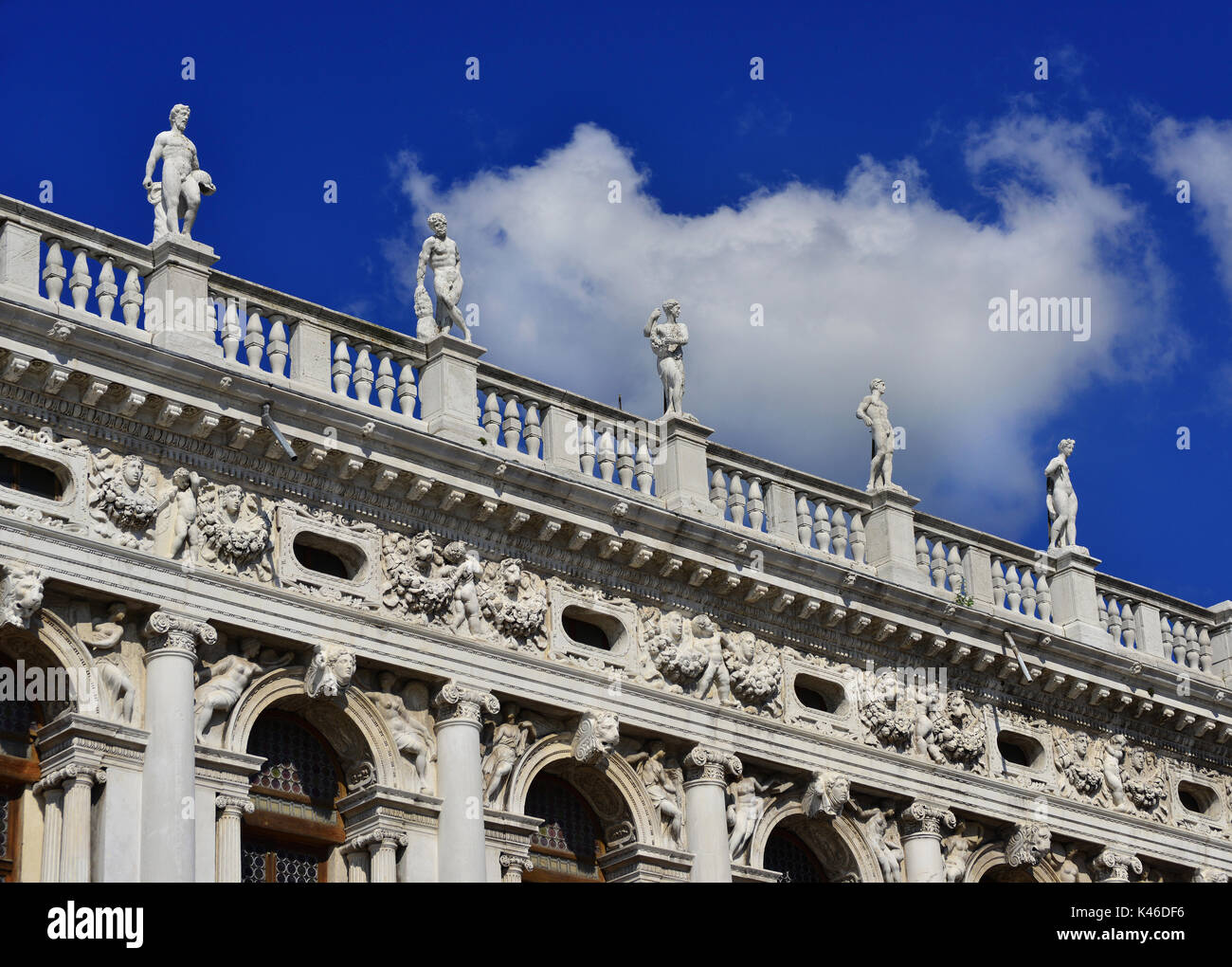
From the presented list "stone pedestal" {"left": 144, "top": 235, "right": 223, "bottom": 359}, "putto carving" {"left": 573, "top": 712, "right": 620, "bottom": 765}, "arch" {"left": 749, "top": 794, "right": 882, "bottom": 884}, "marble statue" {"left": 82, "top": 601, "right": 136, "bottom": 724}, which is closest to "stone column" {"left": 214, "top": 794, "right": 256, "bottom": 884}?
"marble statue" {"left": 82, "top": 601, "right": 136, "bottom": 724}

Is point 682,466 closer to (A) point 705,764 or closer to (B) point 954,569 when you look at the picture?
(A) point 705,764

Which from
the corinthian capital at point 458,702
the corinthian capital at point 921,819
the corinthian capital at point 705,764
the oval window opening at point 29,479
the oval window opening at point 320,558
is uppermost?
the oval window opening at point 29,479

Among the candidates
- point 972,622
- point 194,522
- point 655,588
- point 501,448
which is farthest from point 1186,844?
point 194,522

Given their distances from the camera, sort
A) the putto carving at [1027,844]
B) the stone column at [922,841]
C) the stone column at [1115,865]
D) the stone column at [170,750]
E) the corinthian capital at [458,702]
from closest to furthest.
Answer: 1. the stone column at [170,750]
2. the corinthian capital at [458,702]
3. the stone column at [922,841]
4. the putto carving at [1027,844]
5. the stone column at [1115,865]

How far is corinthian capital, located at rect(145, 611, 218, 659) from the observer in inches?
945

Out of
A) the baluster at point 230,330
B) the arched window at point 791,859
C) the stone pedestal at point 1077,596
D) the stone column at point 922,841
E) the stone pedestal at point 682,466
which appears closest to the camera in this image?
the baluster at point 230,330

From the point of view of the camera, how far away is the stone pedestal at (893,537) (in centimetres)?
3028

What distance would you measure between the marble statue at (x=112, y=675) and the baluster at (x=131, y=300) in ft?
9.00

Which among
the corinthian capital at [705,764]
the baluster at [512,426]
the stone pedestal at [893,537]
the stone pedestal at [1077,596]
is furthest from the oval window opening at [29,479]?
the stone pedestal at [1077,596]

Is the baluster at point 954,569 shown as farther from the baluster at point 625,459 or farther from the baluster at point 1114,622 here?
the baluster at point 625,459

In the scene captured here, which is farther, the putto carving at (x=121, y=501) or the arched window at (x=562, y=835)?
the arched window at (x=562, y=835)
